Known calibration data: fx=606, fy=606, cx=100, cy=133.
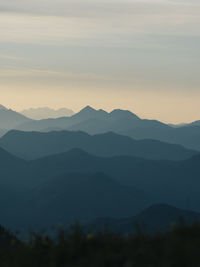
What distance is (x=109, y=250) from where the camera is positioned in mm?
12203

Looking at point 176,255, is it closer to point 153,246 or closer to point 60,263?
point 153,246

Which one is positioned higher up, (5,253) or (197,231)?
(197,231)

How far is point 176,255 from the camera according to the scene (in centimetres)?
1057

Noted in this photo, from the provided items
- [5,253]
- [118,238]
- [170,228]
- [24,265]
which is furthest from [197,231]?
[5,253]

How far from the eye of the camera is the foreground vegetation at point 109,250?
1062cm

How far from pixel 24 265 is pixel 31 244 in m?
1.46

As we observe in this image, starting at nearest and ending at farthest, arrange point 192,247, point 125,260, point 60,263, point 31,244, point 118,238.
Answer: point 192,247
point 125,260
point 60,263
point 118,238
point 31,244

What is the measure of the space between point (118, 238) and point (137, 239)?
718 millimetres

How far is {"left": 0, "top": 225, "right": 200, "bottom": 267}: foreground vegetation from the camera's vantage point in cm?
1062

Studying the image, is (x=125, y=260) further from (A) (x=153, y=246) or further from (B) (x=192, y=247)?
(B) (x=192, y=247)

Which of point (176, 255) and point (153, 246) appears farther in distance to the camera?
point (153, 246)

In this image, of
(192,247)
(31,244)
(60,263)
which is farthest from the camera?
(31,244)

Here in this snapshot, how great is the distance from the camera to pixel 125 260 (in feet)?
38.0

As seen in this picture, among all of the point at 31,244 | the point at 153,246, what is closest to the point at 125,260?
the point at 153,246
